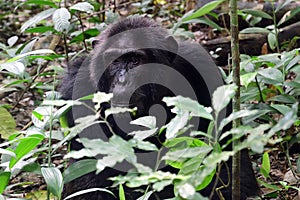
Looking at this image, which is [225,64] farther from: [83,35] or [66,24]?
[66,24]

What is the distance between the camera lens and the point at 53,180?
272 centimetres

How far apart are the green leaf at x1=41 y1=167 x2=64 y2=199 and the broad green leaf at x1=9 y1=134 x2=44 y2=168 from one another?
5.3 inches

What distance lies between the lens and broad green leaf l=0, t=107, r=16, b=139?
3.93 m

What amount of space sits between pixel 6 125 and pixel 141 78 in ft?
3.46

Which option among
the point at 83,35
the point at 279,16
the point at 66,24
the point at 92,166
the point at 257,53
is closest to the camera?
the point at 92,166

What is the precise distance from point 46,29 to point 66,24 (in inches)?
25.1

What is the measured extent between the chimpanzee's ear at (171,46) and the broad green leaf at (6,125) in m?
1.26

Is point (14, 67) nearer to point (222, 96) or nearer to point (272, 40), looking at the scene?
point (222, 96)

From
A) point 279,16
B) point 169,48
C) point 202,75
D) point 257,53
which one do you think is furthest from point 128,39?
point 279,16

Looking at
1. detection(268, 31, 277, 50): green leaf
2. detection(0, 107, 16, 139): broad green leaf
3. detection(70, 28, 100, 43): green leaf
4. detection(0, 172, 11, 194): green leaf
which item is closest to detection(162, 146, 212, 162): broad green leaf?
detection(0, 172, 11, 194): green leaf

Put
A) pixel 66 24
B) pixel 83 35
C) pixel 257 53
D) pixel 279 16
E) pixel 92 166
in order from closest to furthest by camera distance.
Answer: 1. pixel 92 166
2. pixel 66 24
3. pixel 83 35
4. pixel 257 53
5. pixel 279 16

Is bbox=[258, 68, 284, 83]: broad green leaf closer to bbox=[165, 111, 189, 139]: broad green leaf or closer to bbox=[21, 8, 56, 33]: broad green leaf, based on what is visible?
bbox=[165, 111, 189, 139]: broad green leaf

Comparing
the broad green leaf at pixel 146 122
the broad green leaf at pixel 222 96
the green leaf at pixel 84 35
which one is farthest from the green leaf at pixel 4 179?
the green leaf at pixel 84 35

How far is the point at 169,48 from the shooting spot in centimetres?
407
